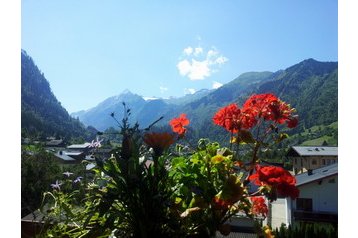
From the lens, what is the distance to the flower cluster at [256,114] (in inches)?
34.0

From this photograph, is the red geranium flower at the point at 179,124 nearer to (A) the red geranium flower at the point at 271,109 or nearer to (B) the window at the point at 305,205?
(A) the red geranium flower at the point at 271,109

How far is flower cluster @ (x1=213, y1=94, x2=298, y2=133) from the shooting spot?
2.83 feet

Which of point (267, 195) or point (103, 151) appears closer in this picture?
point (267, 195)

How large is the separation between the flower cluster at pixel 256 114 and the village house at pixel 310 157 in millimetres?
26021

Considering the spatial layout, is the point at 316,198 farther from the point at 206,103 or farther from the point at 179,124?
the point at 206,103

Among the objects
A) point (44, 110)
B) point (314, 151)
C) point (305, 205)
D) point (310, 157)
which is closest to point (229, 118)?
point (305, 205)

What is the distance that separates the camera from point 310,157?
26453mm

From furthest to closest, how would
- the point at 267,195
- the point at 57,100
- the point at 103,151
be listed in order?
1. the point at 57,100
2. the point at 103,151
3. the point at 267,195

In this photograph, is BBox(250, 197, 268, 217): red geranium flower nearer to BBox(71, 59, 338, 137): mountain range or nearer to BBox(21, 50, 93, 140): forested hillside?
BBox(71, 59, 338, 137): mountain range

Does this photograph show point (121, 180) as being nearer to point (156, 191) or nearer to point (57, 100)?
point (156, 191)

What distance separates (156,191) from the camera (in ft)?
2.60
